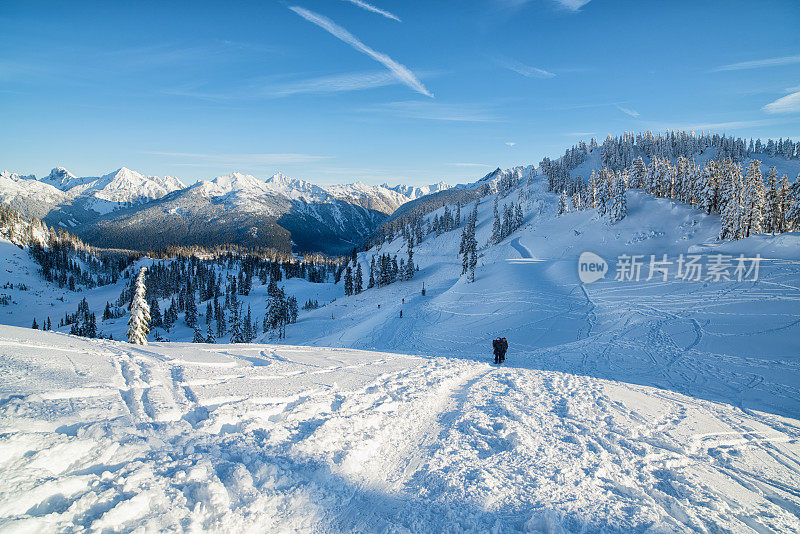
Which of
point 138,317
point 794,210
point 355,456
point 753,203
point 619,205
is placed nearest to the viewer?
point 355,456

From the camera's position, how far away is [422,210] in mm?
188625

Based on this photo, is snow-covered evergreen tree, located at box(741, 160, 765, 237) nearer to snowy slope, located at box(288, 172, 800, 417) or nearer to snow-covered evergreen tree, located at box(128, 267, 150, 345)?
snowy slope, located at box(288, 172, 800, 417)

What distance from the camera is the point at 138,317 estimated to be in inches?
873

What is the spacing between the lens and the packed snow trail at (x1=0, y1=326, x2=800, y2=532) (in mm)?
3570

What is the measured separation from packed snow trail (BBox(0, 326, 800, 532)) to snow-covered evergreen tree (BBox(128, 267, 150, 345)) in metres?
16.0

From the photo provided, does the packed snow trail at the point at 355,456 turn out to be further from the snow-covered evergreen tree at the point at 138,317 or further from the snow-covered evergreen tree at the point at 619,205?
the snow-covered evergreen tree at the point at 619,205

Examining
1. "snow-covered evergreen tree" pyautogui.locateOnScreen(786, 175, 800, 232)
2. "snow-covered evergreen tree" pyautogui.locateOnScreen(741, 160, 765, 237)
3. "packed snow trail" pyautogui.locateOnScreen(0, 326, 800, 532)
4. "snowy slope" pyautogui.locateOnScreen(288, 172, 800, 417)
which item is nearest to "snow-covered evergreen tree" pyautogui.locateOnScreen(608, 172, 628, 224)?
"snowy slope" pyautogui.locateOnScreen(288, 172, 800, 417)

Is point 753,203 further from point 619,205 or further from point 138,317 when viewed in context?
point 138,317

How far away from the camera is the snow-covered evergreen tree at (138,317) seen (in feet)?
71.9

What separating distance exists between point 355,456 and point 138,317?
24.4 meters

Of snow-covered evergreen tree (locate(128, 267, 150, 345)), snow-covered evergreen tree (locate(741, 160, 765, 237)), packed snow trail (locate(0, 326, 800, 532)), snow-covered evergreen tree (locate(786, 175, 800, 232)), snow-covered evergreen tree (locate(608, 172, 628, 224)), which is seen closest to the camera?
packed snow trail (locate(0, 326, 800, 532))

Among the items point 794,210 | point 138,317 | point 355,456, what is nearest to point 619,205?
point 794,210

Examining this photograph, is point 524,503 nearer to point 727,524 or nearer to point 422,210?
point 727,524

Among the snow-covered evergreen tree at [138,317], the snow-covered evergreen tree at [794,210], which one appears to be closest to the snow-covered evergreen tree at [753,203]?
the snow-covered evergreen tree at [794,210]
